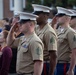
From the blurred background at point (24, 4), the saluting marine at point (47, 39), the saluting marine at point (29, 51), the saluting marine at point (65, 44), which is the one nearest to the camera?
the saluting marine at point (29, 51)

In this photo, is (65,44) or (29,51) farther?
(65,44)

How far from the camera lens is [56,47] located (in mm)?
5402

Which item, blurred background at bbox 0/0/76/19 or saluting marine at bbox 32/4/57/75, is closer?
saluting marine at bbox 32/4/57/75

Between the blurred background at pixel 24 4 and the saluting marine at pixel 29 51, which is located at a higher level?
the saluting marine at pixel 29 51

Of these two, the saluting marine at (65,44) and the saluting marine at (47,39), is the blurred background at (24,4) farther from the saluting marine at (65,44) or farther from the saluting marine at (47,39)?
the saluting marine at (47,39)

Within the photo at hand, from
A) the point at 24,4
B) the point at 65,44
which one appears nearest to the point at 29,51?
the point at 65,44

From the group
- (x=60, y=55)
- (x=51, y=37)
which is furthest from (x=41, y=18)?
(x=60, y=55)

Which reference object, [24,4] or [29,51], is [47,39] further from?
[24,4]

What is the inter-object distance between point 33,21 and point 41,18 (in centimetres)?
52

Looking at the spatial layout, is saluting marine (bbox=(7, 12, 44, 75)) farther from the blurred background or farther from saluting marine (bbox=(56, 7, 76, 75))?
the blurred background

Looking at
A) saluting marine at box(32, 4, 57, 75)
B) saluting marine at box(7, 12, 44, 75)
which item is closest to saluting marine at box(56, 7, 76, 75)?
saluting marine at box(32, 4, 57, 75)

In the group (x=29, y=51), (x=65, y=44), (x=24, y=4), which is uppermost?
(x=29, y=51)

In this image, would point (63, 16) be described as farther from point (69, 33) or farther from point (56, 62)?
point (56, 62)

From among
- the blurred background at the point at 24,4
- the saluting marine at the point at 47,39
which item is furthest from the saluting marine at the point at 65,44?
the blurred background at the point at 24,4
